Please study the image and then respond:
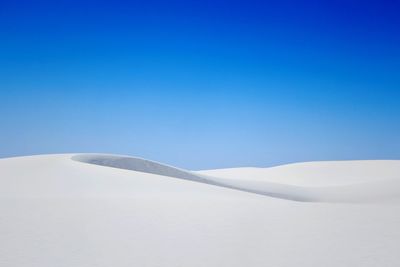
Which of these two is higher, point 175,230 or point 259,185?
point 259,185

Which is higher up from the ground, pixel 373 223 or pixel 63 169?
pixel 63 169

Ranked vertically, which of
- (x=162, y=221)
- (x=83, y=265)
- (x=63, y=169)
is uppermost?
(x=63, y=169)

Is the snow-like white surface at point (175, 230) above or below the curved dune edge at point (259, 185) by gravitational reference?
below

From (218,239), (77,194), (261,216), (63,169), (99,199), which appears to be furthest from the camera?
(63,169)

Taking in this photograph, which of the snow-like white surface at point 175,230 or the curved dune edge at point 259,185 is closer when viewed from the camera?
the snow-like white surface at point 175,230

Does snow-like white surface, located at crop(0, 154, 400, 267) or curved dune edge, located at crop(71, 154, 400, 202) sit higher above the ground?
curved dune edge, located at crop(71, 154, 400, 202)

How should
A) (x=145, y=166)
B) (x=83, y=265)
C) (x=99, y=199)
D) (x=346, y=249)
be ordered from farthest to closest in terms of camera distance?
(x=145, y=166)
(x=99, y=199)
(x=346, y=249)
(x=83, y=265)

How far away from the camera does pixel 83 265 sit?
5.16m

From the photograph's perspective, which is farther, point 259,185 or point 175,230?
point 259,185

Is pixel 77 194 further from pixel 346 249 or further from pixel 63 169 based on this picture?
pixel 346 249

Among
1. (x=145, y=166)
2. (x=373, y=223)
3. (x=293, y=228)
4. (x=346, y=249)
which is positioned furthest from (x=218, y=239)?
(x=145, y=166)

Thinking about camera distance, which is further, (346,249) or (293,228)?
(293,228)

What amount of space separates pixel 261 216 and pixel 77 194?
4.78 metres

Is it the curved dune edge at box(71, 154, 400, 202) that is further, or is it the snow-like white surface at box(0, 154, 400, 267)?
the curved dune edge at box(71, 154, 400, 202)
